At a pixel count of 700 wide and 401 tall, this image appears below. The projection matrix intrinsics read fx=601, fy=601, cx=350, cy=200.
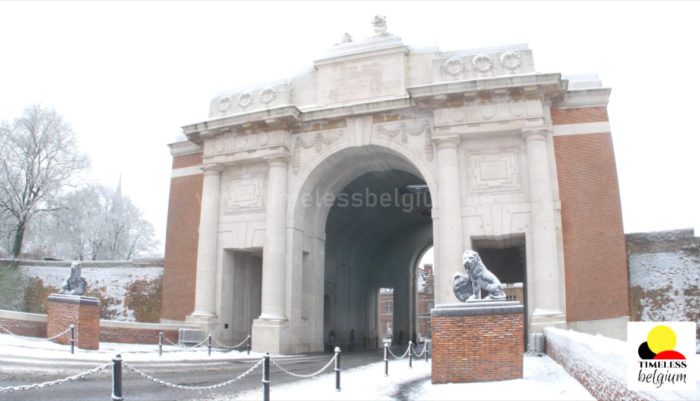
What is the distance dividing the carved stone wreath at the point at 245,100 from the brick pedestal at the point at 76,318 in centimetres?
1190

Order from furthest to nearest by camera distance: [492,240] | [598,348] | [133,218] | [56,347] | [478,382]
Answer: [133,218] < [492,240] < [56,347] < [478,382] < [598,348]

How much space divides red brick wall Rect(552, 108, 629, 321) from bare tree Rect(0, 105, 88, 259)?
1367 inches

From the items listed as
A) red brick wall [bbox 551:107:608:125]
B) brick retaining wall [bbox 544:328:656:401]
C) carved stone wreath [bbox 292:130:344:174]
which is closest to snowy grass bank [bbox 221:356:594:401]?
brick retaining wall [bbox 544:328:656:401]

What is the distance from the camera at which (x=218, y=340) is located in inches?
1029

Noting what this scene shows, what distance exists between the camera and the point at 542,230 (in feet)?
72.3

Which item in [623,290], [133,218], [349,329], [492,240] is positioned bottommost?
[349,329]

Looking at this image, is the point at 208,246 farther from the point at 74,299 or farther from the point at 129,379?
the point at 129,379

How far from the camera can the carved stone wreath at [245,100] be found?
90.8 ft

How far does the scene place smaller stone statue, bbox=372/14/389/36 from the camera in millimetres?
27172

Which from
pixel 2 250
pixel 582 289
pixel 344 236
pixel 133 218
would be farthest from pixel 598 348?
pixel 133 218

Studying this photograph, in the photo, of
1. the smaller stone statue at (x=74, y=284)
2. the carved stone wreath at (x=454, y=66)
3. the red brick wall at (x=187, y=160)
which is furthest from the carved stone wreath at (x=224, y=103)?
the smaller stone statue at (x=74, y=284)

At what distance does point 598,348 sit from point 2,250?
46327mm

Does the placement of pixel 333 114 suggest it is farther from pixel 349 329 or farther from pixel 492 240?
pixel 349 329

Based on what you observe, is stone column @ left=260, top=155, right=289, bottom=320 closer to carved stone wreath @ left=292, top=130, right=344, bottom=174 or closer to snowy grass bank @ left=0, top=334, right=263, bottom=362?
carved stone wreath @ left=292, top=130, right=344, bottom=174
